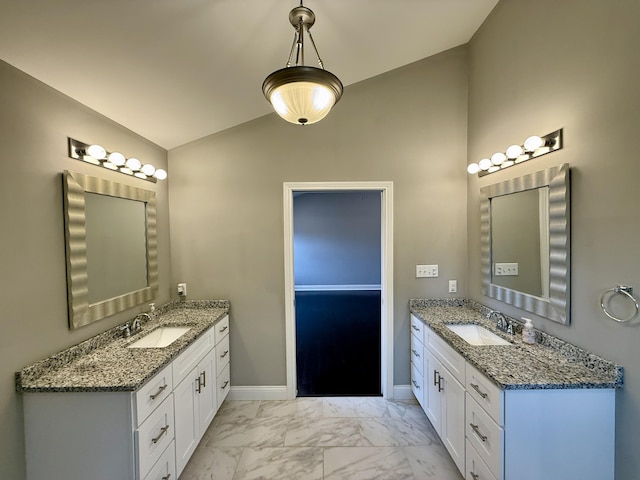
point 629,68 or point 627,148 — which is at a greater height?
point 629,68

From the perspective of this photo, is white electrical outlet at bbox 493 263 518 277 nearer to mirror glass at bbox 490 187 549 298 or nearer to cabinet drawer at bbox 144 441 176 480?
mirror glass at bbox 490 187 549 298

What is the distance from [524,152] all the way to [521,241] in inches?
23.3

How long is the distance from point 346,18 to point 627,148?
1.65 meters

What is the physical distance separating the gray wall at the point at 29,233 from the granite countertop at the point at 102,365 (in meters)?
0.06

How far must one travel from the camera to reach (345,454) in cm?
213

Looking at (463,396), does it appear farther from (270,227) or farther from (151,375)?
(270,227)

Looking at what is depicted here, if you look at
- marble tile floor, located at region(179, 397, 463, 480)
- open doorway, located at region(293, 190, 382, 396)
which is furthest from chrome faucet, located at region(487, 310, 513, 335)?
open doorway, located at region(293, 190, 382, 396)

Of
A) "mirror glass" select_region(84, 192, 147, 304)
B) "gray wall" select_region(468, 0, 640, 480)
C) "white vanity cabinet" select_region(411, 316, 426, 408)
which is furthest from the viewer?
"white vanity cabinet" select_region(411, 316, 426, 408)

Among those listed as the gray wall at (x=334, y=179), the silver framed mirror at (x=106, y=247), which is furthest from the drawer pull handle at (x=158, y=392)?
the gray wall at (x=334, y=179)

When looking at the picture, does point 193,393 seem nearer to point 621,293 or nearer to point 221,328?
point 221,328

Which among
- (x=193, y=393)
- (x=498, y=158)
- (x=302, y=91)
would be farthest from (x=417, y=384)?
(x=302, y=91)

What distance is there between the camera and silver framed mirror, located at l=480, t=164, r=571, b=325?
5.32 ft

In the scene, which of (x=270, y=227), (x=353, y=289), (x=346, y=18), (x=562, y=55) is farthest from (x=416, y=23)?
(x=353, y=289)

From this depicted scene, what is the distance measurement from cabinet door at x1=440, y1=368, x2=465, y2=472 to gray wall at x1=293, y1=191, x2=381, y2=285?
5.63 metres
